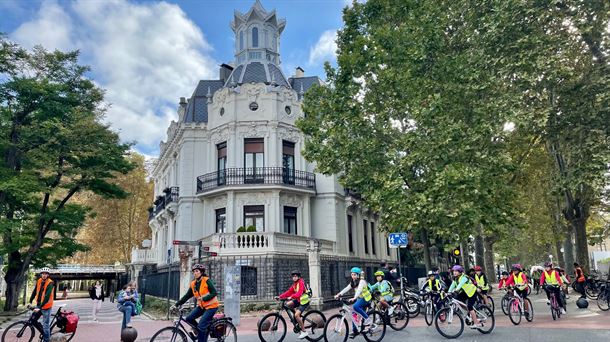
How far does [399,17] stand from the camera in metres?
20.0

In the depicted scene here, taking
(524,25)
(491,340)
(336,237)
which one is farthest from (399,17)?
(491,340)

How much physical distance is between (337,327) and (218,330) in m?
2.62

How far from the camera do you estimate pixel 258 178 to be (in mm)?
24781

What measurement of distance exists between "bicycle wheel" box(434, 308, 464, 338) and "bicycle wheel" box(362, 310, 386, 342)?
4.22 ft

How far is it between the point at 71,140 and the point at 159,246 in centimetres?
1441

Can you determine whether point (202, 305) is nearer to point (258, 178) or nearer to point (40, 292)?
Result: point (40, 292)

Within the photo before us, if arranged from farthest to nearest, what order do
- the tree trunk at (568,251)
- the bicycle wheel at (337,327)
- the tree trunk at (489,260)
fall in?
the tree trunk at (489,260) → the tree trunk at (568,251) → the bicycle wheel at (337,327)

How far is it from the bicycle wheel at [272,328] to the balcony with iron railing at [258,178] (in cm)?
1464

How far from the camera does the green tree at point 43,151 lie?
21.8 meters

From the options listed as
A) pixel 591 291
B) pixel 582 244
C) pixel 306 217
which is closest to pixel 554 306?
pixel 591 291

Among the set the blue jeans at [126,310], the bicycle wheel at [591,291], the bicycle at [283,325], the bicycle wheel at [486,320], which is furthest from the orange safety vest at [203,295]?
the bicycle wheel at [591,291]

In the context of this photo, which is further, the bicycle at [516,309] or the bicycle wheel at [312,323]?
the bicycle at [516,309]

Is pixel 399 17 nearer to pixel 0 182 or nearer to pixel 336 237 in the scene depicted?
pixel 336 237

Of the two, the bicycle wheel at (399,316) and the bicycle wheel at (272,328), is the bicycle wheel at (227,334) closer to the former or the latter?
the bicycle wheel at (272,328)
